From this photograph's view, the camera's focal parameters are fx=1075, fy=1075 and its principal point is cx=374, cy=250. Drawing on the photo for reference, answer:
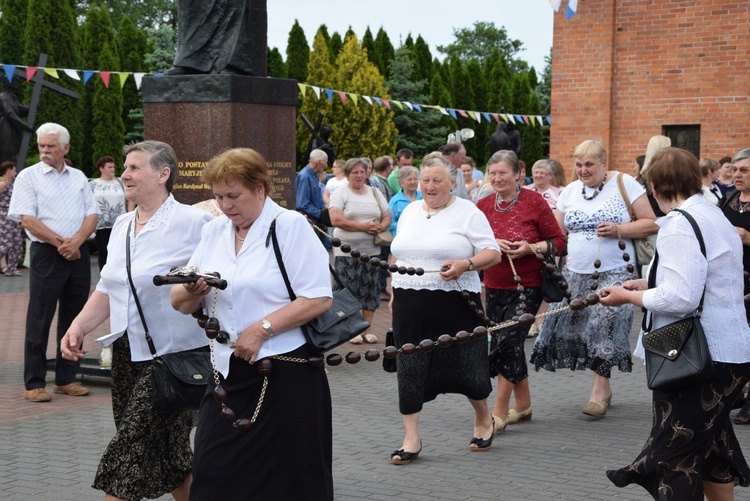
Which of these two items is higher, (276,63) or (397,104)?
(276,63)

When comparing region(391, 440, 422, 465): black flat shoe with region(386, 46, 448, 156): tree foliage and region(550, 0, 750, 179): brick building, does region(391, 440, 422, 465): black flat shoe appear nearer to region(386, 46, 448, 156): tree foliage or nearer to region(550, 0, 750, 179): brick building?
region(550, 0, 750, 179): brick building

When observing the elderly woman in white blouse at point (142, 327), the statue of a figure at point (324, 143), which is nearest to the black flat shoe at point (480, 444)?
the elderly woman in white blouse at point (142, 327)

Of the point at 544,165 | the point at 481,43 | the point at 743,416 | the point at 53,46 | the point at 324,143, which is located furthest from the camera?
the point at 481,43

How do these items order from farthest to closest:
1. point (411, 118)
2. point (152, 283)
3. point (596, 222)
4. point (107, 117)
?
1. point (411, 118)
2. point (107, 117)
3. point (596, 222)
4. point (152, 283)

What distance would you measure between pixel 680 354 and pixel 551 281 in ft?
9.89

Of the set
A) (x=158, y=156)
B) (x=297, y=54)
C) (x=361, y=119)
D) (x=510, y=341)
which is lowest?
(x=510, y=341)

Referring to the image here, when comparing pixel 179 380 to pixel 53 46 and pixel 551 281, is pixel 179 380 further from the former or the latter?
pixel 53 46

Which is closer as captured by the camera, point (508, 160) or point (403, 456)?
point (403, 456)

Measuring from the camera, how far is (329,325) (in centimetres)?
446

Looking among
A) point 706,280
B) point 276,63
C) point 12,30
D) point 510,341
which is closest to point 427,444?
point 510,341

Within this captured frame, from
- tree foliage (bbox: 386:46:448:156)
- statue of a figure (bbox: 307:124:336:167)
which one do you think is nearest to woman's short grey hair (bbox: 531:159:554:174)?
statue of a figure (bbox: 307:124:336:167)

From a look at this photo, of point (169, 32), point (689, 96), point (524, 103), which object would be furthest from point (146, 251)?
point (524, 103)

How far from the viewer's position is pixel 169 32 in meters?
32.4

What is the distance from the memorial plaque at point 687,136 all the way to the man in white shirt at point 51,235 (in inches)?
471
